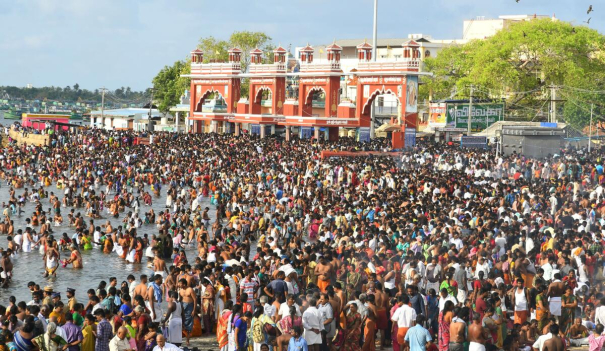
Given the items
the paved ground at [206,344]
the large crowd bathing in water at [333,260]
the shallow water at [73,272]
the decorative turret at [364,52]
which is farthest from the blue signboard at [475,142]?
the paved ground at [206,344]

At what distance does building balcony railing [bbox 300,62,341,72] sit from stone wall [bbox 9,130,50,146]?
751 inches

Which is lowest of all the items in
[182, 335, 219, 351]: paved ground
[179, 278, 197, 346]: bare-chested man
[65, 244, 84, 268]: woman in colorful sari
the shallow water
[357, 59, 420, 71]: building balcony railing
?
the shallow water

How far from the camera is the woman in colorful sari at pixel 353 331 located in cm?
1201

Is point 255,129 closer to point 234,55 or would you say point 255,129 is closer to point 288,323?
point 234,55

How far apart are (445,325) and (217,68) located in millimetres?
51259

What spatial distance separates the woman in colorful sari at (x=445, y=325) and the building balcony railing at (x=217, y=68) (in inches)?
1951

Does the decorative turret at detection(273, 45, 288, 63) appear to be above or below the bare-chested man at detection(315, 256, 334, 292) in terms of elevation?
above

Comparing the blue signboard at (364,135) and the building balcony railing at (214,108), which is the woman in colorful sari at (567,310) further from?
the building balcony railing at (214,108)

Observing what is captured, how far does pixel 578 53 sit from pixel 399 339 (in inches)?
1825

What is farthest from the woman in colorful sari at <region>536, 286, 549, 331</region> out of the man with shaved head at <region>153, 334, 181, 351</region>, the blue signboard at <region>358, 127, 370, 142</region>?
the blue signboard at <region>358, 127, 370, 142</region>

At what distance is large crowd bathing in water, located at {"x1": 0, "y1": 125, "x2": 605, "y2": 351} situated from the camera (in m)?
11.7

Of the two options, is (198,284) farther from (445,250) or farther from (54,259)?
(54,259)

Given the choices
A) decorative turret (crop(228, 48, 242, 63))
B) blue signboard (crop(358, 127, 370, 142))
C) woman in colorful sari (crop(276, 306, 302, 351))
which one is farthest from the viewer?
decorative turret (crop(228, 48, 242, 63))

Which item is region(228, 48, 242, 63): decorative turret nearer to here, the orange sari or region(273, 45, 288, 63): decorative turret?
region(273, 45, 288, 63): decorative turret
